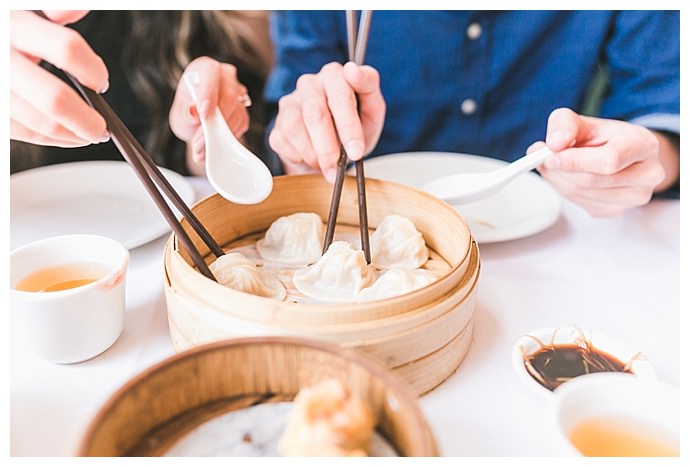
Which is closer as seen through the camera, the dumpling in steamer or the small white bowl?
the dumpling in steamer

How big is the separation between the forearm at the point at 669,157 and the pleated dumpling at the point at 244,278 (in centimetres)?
104

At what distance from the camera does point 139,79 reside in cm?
209

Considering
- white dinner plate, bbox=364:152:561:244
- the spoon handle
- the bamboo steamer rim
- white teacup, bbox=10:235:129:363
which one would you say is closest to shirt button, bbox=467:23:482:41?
white dinner plate, bbox=364:152:561:244

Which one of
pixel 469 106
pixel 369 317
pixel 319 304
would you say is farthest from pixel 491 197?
pixel 369 317

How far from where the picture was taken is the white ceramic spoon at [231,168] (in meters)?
1.18

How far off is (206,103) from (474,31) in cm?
96

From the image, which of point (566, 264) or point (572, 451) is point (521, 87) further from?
point (572, 451)

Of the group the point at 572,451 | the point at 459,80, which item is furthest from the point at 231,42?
the point at 572,451

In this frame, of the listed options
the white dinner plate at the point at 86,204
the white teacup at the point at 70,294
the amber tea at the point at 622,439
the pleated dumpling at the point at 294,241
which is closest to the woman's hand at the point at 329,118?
the pleated dumpling at the point at 294,241

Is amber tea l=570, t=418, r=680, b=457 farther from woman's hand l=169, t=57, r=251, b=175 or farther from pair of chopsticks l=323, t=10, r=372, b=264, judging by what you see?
woman's hand l=169, t=57, r=251, b=175

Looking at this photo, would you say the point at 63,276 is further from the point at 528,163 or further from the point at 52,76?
the point at 528,163

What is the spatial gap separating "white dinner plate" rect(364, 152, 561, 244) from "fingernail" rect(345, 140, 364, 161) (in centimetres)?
32

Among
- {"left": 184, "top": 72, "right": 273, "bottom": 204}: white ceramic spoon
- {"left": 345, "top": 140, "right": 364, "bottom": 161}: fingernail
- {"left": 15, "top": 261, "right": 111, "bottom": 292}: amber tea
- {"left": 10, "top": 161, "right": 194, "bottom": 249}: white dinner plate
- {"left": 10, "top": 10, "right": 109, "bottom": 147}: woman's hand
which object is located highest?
{"left": 10, "top": 10, "right": 109, "bottom": 147}: woman's hand

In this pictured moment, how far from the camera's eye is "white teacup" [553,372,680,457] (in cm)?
83
